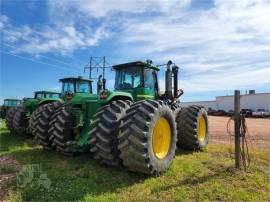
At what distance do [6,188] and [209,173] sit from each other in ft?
14.3

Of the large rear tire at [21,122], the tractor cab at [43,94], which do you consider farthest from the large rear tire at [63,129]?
the tractor cab at [43,94]

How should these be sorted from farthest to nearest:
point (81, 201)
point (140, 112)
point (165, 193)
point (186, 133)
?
point (186, 133)
point (140, 112)
point (165, 193)
point (81, 201)

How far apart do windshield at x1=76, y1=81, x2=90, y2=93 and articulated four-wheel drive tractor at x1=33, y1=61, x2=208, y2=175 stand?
4.10 meters

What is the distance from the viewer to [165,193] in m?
5.50

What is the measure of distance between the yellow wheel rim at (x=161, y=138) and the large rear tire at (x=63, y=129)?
2.53 m

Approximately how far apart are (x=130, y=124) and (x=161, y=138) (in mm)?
1259

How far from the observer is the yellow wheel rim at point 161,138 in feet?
21.8

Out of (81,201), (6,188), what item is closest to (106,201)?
(81,201)

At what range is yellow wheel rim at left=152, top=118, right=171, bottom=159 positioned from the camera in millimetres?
6659

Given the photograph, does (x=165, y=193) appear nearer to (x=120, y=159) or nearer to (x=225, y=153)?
(x=120, y=159)

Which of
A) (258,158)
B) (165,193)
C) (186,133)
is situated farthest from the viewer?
(186,133)

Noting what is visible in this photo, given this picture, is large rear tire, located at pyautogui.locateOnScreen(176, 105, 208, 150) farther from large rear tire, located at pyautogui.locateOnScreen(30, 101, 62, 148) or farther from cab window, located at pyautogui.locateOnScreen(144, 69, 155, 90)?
large rear tire, located at pyautogui.locateOnScreen(30, 101, 62, 148)

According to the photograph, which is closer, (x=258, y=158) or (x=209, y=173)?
(x=209, y=173)

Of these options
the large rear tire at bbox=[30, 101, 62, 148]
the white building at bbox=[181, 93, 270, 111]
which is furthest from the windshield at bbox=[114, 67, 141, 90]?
the white building at bbox=[181, 93, 270, 111]
